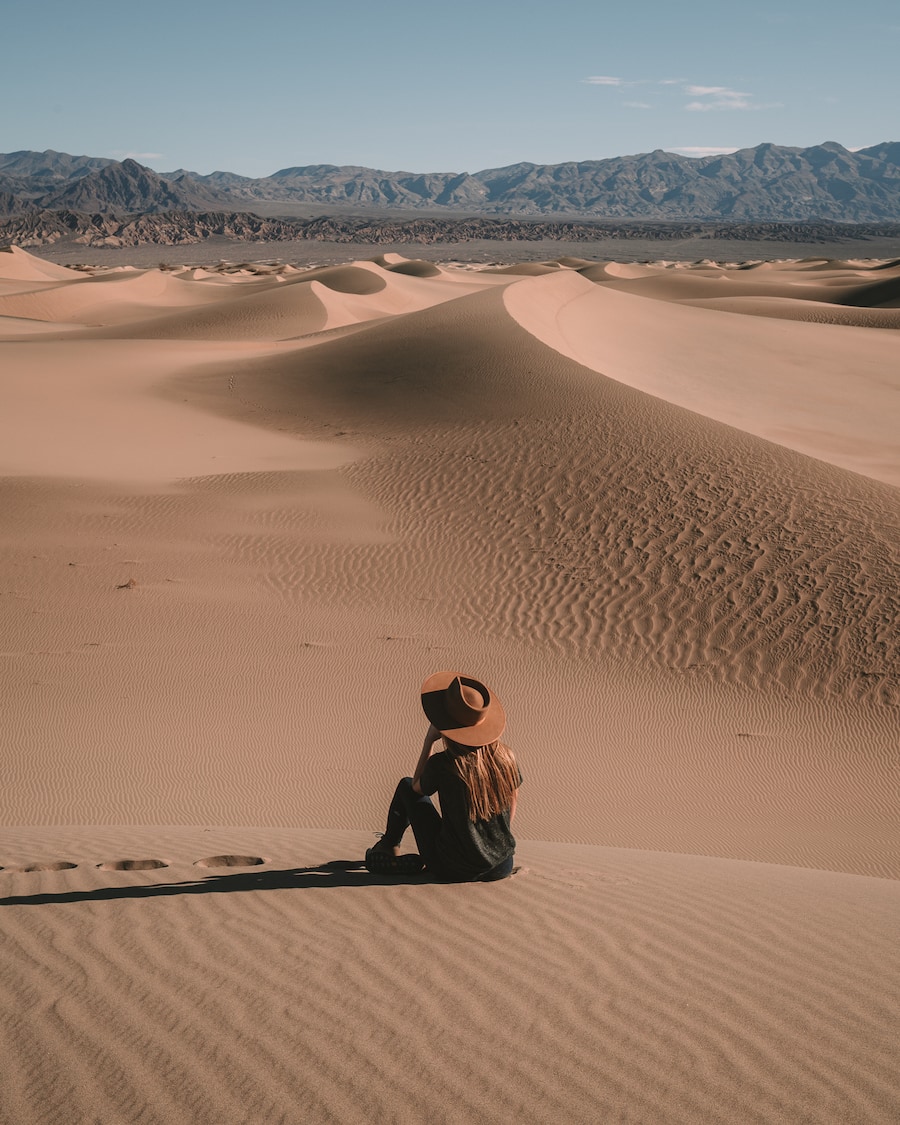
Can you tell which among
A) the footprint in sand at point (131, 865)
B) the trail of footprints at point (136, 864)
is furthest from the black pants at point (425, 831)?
the footprint in sand at point (131, 865)

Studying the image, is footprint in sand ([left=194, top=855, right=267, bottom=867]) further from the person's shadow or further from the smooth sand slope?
the person's shadow

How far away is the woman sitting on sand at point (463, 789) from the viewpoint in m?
4.39

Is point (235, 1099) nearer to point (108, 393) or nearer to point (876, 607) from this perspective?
point (876, 607)

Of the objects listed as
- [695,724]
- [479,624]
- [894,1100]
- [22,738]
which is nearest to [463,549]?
[479,624]

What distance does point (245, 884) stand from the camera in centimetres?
464

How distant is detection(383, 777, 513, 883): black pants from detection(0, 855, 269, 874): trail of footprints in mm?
887

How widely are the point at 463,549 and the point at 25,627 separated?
5321 mm

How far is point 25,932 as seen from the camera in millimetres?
3803

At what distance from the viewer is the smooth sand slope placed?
309 centimetres

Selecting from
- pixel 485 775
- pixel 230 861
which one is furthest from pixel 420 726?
pixel 485 775

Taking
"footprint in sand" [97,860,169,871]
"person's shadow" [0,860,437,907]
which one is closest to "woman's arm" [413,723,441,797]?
"person's shadow" [0,860,437,907]

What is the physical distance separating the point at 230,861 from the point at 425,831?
121cm

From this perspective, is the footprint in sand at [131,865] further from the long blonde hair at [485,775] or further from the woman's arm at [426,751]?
the long blonde hair at [485,775]

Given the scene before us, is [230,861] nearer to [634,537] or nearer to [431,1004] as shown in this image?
[431,1004]
